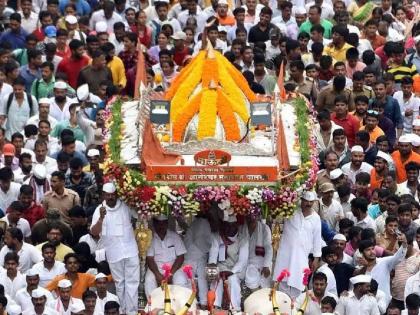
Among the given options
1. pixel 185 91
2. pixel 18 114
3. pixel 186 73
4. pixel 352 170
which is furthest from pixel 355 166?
pixel 18 114

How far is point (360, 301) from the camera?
1404 inches

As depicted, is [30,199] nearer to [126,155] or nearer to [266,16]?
[126,155]

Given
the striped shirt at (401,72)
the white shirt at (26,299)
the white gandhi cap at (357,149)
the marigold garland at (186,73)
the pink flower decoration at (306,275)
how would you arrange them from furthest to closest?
the striped shirt at (401,72) → the white gandhi cap at (357,149) → the marigold garland at (186,73) → the white shirt at (26,299) → the pink flower decoration at (306,275)

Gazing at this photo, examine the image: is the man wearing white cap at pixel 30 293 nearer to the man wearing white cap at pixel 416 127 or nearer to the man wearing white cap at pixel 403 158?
the man wearing white cap at pixel 403 158

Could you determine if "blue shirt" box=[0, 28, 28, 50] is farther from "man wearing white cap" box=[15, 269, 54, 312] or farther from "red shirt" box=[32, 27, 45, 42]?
"man wearing white cap" box=[15, 269, 54, 312]

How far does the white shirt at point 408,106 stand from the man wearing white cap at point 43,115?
5286 millimetres

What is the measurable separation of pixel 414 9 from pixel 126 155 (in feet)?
38.8

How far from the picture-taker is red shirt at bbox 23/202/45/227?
37906mm

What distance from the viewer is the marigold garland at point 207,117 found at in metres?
35.5

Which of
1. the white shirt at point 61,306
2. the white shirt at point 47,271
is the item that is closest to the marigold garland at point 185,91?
the white shirt at point 47,271

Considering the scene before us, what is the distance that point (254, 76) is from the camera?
1638 inches

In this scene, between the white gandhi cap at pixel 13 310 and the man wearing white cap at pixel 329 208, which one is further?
the man wearing white cap at pixel 329 208

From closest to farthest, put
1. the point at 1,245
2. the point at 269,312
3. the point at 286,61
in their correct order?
the point at 269,312 < the point at 1,245 < the point at 286,61

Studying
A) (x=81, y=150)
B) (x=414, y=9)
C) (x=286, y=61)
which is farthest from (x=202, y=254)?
(x=414, y=9)
